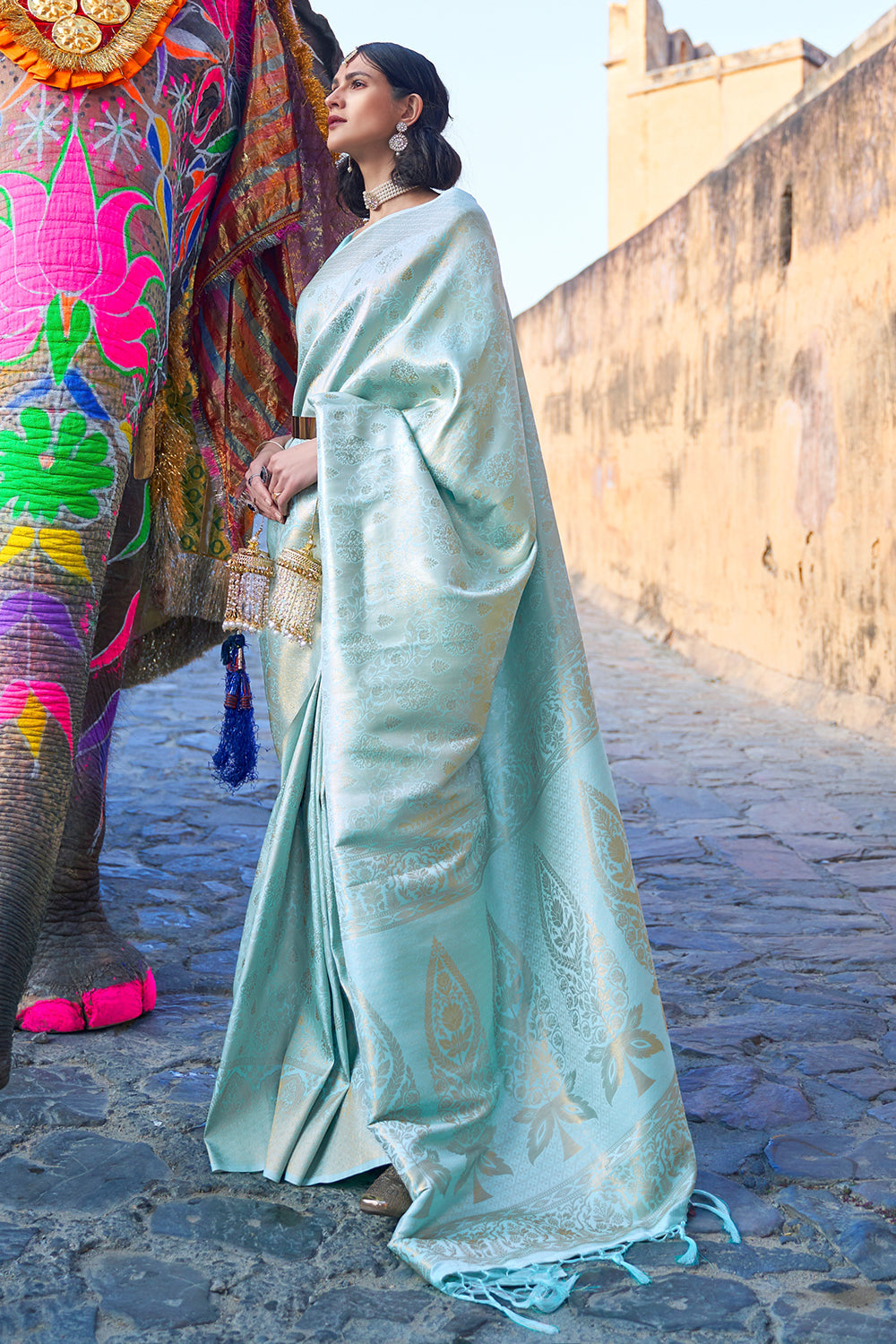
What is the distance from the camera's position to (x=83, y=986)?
102 inches

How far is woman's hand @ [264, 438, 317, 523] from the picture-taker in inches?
78.2

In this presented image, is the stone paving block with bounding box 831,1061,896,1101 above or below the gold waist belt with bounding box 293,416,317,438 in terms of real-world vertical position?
below

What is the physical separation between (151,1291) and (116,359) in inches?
49.0

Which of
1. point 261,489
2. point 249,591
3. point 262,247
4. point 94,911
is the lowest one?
point 94,911

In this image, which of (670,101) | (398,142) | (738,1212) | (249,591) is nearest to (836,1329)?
(738,1212)

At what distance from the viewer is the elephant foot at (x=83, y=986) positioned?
101 inches

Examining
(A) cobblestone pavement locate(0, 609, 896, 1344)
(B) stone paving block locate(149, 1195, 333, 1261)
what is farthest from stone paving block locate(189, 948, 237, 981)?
(B) stone paving block locate(149, 1195, 333, 1261)

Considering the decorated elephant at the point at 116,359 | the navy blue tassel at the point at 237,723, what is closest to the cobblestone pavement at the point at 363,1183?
the decorated elephant at the point at 116,359

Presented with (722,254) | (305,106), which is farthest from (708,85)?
(305,106)

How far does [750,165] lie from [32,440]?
22.5 feet

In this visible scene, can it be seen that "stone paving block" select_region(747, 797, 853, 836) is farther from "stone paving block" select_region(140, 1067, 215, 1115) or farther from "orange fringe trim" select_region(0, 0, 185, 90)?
"orange fringe trim" select_region(0, 0, 185, 90)

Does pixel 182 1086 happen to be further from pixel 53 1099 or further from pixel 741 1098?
pixel 741 1098

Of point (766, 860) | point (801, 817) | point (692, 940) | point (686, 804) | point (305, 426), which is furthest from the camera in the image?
point (686, 804)

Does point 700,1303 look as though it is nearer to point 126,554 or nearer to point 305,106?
point 126,554
